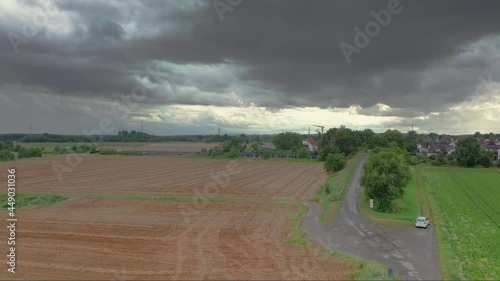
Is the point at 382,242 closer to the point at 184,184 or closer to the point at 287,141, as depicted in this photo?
the point at 184,184

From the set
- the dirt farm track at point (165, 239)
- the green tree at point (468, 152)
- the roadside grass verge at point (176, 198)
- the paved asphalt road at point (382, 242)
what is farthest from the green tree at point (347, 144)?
the paved asphalt road at point (382, 242)

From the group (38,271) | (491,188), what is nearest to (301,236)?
(38,271)

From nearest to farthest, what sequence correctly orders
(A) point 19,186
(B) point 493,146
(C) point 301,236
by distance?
(C) point 301,236 < (A) point 19,186 < (B) point 493,146

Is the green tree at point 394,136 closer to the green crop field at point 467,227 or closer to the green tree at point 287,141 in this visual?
the green tree at point 287,141

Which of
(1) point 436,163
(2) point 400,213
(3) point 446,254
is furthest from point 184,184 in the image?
(1) point 436,163

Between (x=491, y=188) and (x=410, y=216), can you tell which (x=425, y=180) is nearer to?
(x=491, y=188)

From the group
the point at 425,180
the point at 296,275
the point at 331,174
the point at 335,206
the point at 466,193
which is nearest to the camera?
the point at 296,275
